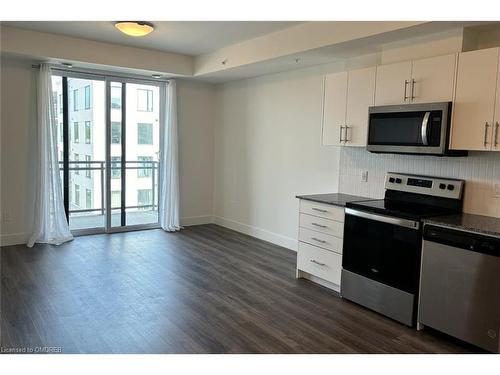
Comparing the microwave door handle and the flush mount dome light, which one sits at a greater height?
the flush mount dome light

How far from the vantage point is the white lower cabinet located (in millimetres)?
3829

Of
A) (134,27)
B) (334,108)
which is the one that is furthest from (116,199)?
(334,108)

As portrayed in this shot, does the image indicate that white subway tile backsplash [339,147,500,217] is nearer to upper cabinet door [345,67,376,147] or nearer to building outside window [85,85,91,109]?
upper cabinet door [345,67,376,147]

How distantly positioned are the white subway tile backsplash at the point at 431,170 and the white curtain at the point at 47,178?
12.0 ft

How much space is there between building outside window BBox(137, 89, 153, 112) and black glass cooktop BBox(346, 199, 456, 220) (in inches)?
153

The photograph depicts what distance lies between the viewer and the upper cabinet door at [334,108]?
4.11 metres

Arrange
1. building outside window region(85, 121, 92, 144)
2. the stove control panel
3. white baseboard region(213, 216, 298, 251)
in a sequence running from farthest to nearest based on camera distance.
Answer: building outside window region(85, 121, 92, 144) → white baseboard region(213, 216, 298, 251) → the stove control panel

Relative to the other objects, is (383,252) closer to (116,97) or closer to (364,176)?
(364,176)

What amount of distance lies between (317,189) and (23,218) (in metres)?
3.86

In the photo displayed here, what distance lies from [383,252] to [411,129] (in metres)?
1.06

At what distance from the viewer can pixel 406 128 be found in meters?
3.48

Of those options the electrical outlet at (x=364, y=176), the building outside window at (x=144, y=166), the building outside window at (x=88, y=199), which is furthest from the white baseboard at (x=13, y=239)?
the electrical outlet at (x=364, y=176)

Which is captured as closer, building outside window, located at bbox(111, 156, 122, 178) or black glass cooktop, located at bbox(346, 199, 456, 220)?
black glass cooktop, located at bbox(346, 199, 456, 220)

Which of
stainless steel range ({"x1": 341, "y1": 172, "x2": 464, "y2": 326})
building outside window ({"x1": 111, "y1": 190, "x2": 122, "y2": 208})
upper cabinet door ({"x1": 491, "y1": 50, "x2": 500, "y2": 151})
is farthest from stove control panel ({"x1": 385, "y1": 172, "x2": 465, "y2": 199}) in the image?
building outside window ({"x1": 111, "y1": 190, "x2": 122, "y2": 208})
